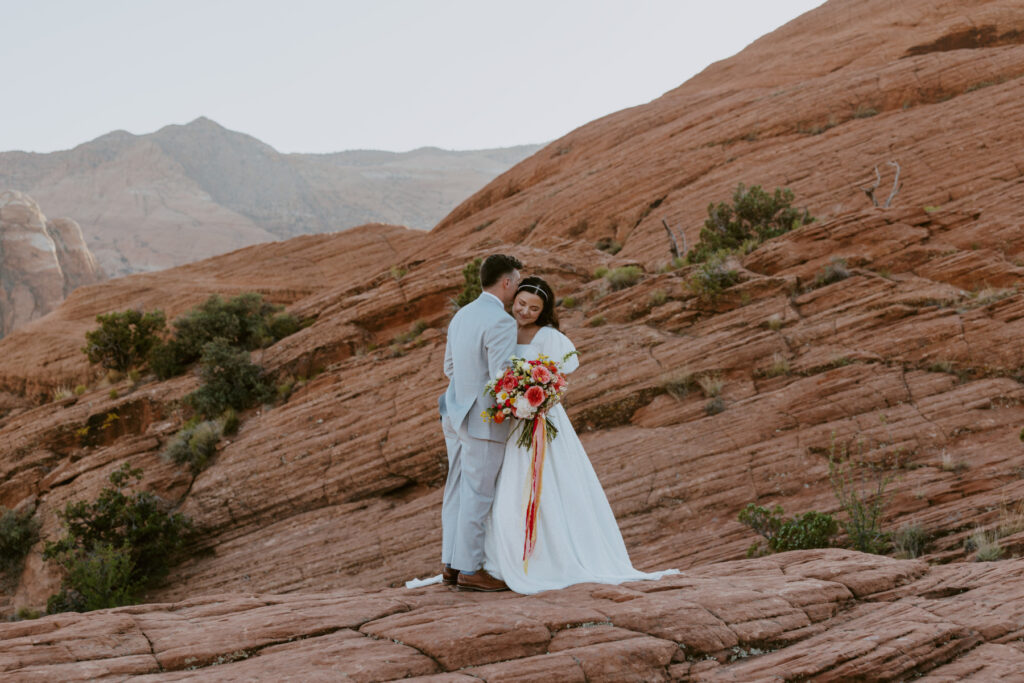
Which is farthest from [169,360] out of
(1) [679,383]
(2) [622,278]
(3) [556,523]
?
(3) [556,523]

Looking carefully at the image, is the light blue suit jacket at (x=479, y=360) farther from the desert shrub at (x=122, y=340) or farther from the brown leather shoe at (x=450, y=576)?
the desert shrub at (x=122, y=340)

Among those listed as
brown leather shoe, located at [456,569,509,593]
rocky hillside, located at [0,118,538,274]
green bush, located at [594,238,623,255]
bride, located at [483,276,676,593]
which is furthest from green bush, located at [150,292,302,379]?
rocky hillside, located at [0,118,538,274]

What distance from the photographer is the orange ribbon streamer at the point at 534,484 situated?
557 centimetres

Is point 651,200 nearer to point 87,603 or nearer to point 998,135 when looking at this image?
point 998,135

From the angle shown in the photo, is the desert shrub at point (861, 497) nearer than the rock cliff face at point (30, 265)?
Yes

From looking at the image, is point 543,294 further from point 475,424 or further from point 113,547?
point 113,547

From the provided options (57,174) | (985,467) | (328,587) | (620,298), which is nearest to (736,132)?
(620,298)

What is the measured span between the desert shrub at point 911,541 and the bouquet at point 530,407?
14.2 ft

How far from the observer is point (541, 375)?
219 inches

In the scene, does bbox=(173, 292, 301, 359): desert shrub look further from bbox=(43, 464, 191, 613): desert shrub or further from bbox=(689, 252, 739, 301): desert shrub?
bbox=(689, 252, 739, 301): desert shrub

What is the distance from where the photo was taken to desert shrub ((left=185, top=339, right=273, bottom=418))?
16438mm

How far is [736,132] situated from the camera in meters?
25.8

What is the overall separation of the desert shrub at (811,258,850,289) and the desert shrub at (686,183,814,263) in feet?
13.3

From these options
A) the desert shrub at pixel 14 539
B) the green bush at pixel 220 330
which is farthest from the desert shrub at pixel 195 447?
the green bush at pixel 220 330
